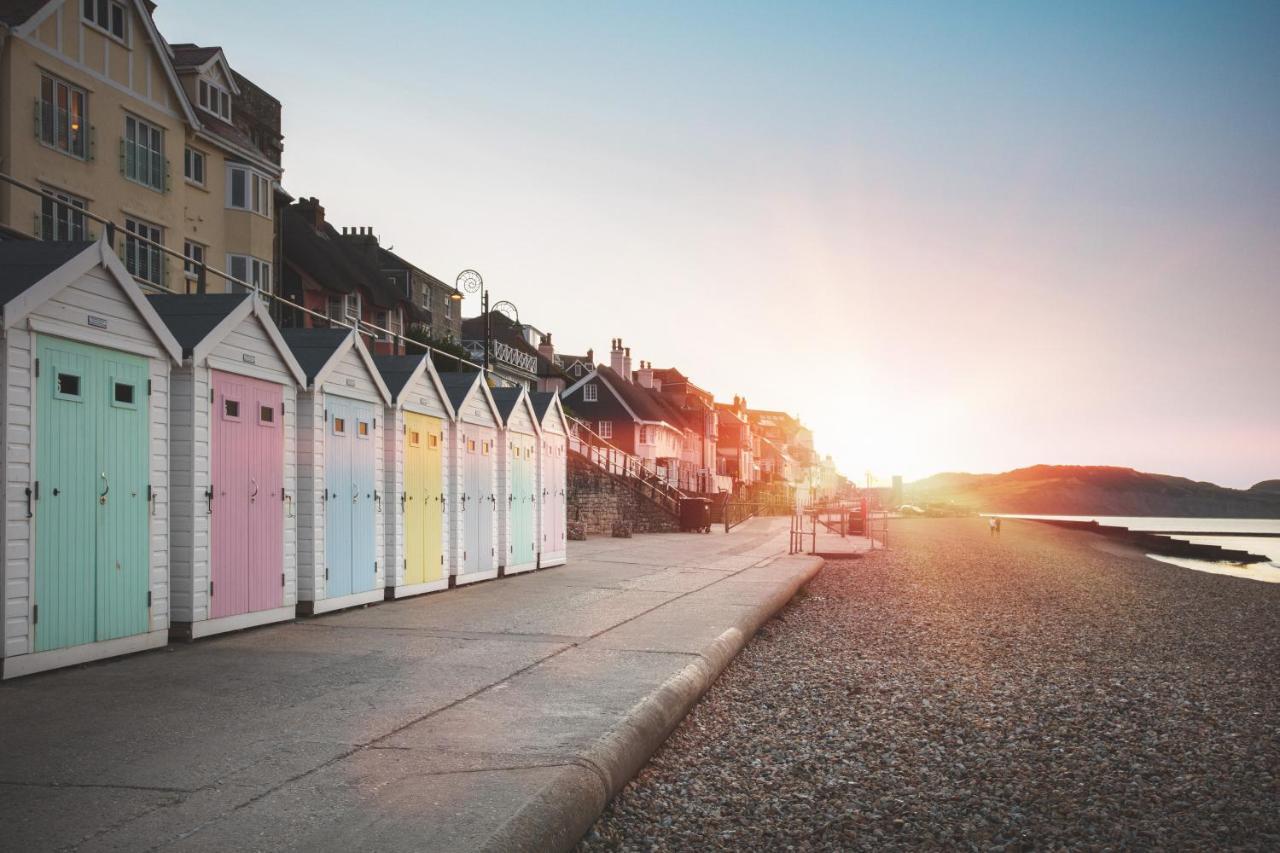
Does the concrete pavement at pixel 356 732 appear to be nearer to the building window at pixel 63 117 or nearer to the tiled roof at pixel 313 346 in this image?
the tiled roof at pixel 313 346

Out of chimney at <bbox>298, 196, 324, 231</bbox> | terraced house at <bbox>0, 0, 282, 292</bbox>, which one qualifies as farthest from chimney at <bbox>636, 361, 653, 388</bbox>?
terraced house at <bbox>0, 0, 282, 292</bbox>

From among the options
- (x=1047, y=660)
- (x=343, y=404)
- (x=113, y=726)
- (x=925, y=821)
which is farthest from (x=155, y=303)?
(x=1047, y=660)

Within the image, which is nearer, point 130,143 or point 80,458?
point 80,458

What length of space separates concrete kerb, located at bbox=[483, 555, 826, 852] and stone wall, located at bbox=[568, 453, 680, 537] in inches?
1136

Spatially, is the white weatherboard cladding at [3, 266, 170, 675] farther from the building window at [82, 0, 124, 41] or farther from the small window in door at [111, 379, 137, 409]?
the building window at [82, 0, 124, 41]

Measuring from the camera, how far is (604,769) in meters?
5.45

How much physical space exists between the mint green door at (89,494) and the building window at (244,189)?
26583 mm

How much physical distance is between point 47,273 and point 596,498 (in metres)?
31.2

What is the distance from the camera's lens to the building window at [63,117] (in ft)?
81.6

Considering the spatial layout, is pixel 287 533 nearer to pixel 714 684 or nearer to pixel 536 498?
pixel 714 684

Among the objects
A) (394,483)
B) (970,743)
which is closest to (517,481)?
(394,483)

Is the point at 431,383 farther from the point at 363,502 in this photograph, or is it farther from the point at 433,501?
the point at 363,502

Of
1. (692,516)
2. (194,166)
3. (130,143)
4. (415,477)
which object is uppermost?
(194,166)

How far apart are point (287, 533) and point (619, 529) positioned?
2501 cm
